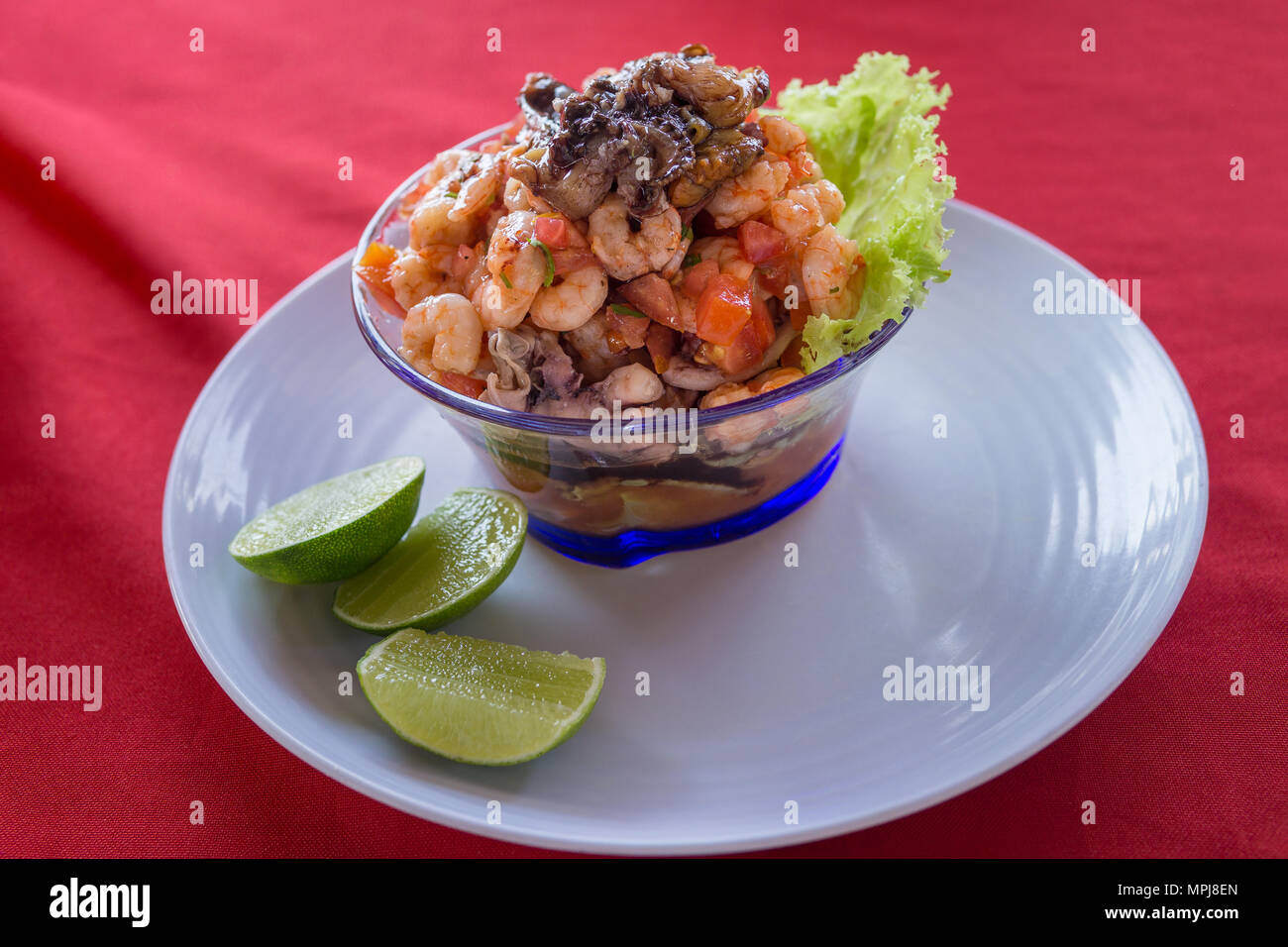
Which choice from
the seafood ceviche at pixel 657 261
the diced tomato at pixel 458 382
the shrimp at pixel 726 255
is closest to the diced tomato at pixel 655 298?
the seafood ceviche at pixel 657 261

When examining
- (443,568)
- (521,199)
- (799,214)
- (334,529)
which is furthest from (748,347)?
(334,529)

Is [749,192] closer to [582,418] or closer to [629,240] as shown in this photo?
[629,240]

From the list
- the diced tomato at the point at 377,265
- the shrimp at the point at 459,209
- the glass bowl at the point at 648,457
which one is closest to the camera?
the glass bowl at the point at 648,457

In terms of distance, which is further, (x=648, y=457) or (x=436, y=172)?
(x=436, y=172)

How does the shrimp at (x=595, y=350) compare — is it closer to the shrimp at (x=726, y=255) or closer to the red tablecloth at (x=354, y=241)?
the shrimp at (x=726, y=255)

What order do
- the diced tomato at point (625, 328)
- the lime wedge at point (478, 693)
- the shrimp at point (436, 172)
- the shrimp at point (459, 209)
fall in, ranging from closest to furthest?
the lime wedge at point (478, 693) → the diced tomato at point (625, 328) → the shrimp at point (459, 209) → the shrimp at point (436, 172)

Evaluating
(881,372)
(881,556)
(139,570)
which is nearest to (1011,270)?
(881,372)
